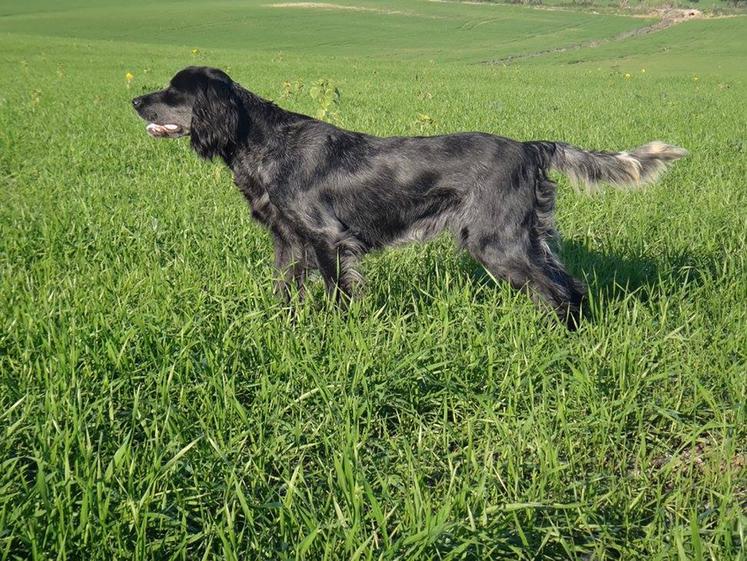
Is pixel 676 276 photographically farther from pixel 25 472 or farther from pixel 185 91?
pixel 25 472

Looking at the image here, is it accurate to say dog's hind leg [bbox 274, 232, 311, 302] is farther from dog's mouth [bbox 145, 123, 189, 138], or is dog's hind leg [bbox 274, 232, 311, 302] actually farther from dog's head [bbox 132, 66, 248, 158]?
dog's mouth [bbox 145, 123, 189, 138]

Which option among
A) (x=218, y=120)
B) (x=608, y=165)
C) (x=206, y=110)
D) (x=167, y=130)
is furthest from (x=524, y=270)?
(x=167, y=130)

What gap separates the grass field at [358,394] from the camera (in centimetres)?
203

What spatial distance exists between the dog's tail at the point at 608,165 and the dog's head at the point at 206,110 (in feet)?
6.42

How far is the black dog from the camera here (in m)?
3.93

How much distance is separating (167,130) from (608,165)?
2.92 metres

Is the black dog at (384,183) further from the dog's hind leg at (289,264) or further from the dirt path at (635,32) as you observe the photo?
the dirt path at (635,32)

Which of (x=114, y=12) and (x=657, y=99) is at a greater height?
(x=114, y=12)

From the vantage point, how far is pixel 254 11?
6419 cm

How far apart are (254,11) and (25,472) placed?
224ft


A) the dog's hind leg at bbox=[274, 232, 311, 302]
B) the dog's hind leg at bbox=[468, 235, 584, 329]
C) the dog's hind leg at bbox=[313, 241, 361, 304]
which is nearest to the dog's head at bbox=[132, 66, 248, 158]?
the dog's hind leg at bbox=[274, 232, 311, 302]

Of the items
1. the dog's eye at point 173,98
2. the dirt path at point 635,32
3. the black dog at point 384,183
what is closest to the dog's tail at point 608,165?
the black dog at point 384,183

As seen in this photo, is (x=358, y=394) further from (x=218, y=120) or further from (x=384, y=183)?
(x=218, y=120)

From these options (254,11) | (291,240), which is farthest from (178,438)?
(254,11)
